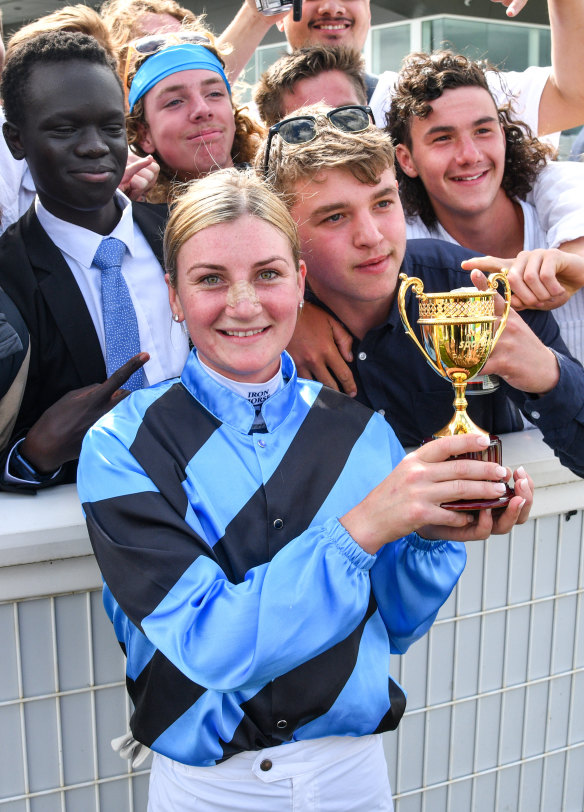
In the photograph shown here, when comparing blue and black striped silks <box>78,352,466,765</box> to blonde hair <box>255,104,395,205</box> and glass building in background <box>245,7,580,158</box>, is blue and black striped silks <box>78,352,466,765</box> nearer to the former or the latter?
blonde hair <box>255,104,395,205</box>

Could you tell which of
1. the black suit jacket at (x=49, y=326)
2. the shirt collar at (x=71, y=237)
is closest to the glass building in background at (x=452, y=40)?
the shirt collar at (x=71, y=237)

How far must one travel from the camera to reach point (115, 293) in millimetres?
2096

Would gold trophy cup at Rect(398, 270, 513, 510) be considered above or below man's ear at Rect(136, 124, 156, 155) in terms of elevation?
below

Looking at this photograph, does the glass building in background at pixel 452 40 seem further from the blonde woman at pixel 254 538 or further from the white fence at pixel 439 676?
the blonde woman at pixel 254 538

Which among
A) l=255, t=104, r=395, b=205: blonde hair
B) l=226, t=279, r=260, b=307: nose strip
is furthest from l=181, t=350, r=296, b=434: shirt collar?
l=255, t=104, r=395, b=205: blonde hair

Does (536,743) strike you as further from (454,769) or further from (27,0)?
(27,0)

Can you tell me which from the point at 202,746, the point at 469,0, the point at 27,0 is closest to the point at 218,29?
the point at 27,0

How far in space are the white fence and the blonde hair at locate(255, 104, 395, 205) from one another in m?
0.80

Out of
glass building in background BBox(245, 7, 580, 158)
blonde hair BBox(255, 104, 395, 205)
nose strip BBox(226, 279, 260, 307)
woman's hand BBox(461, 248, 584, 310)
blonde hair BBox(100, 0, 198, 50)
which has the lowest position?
nose strip BBox(226, 279, 260, 307)

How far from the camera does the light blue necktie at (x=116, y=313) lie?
205cm

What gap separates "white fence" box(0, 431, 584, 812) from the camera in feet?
5.80

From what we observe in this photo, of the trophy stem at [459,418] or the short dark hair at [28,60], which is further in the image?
the short dark hair at [28,60]

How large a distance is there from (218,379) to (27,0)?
50.7 ft

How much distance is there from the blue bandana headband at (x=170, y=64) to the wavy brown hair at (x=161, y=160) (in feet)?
0.16
